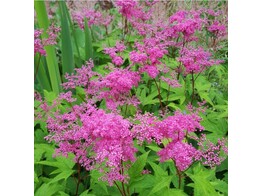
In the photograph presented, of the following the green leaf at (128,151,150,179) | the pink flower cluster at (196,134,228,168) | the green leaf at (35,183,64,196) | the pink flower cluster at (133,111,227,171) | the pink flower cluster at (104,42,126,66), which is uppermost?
the pink flower cluster at (104,42,126,66)

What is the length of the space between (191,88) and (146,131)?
3.53ft

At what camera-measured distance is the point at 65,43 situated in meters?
2.65

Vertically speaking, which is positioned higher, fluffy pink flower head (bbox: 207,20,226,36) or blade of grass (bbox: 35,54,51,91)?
fluffy pink flower head (bbox: 207,20,226,36)

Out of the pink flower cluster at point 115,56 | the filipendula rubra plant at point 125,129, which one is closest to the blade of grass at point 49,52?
the filipendula rubra plant at point 125,129

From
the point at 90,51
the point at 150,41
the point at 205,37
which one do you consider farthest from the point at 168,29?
the point at 205,37

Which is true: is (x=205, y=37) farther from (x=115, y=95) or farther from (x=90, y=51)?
(x=115, y=95)

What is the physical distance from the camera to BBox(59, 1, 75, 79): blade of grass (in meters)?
2.59

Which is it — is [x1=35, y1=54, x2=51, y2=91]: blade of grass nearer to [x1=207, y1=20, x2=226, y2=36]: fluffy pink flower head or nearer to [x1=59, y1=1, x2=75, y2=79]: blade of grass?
[x1=59, y1=1, x2=75, y2=79]: blade of grass

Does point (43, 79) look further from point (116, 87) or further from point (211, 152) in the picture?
point (211, 152)

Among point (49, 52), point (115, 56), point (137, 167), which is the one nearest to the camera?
point (137, 167)

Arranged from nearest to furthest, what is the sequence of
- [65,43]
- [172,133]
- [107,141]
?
1. [107,141]
2. [172,133]
3. [65,43]

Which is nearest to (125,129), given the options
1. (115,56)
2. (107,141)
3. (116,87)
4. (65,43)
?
(107,141)

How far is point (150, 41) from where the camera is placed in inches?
82.4

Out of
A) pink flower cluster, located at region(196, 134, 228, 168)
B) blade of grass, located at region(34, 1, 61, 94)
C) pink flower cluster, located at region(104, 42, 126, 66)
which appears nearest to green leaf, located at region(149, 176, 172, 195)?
pink flower cluster, located at region(196, 134, 228, 168)
